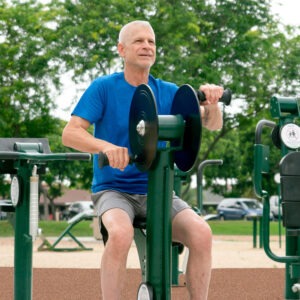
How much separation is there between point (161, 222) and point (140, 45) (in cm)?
87

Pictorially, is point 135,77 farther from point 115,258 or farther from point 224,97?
point 115,258

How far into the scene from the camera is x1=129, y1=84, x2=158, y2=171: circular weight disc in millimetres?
2809

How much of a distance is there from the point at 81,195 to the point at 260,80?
65857 mm

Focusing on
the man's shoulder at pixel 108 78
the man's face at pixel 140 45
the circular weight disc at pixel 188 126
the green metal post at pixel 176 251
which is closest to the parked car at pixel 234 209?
the green metal post at pixel 176 251

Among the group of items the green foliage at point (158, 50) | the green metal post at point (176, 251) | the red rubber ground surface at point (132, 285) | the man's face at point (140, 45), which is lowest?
the red rubber ground surface at point (132, 285)

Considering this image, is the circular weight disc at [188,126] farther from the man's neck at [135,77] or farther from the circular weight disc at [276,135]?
the circular weight disc at [276,135]

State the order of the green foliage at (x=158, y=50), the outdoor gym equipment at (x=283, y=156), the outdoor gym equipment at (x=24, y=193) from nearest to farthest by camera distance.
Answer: the outdoor gym equipment at (x=24, y=193)
the outdoor gym equipment at (x=283, y=156)
the green foliage at (x=158, y=50)

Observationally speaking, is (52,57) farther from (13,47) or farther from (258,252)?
(258,252)

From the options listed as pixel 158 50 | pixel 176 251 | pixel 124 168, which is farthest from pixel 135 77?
pixel 158 50

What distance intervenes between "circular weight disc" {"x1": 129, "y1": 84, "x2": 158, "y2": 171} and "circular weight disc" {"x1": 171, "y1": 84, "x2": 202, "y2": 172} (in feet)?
0.45

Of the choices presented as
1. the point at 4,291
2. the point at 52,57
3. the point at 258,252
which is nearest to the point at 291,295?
the point at 4,291

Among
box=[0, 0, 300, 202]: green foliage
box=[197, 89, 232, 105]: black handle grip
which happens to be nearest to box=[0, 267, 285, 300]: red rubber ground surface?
box=[197, 89, 232, 105]: black handle grip

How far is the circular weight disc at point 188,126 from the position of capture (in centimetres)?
287

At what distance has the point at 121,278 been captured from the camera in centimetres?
318
